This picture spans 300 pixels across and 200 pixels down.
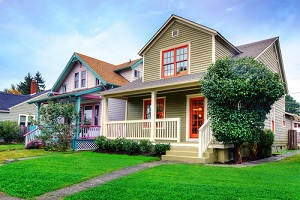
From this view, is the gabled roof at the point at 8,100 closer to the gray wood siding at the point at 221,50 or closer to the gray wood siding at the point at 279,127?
the gray wood siding at the point at 221,50

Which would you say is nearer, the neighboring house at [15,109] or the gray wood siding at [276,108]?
the gray wood siding at [276,108]

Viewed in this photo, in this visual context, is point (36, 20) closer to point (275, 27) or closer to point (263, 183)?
point (275, 27)

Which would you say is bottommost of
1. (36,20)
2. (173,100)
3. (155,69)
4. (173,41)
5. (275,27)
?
(173,100)

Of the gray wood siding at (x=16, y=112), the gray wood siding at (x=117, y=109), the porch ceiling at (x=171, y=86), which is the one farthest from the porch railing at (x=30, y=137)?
the gray wood siding at (x=16, y=112)

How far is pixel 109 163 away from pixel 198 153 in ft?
11.0

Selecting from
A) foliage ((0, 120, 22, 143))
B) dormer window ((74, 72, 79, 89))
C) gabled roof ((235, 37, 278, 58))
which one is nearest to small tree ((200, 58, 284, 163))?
gabled roof ((235, 37, 278, 58))

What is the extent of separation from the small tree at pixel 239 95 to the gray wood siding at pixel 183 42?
3269mm

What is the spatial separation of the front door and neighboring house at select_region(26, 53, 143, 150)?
18.1 ft

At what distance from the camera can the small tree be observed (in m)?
9.56

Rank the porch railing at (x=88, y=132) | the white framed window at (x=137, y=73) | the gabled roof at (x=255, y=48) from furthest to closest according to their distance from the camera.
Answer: the white framed window at (x=137, y=73) < the porch railing at (x=88, y=132) < the gabled roof at (x=255, y=48)

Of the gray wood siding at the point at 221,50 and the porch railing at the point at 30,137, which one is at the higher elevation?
the gray wood siding at the point at 221,50

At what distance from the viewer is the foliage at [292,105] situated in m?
73.6

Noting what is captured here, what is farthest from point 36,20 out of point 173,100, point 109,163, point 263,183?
point 263,183

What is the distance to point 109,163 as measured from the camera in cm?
960
